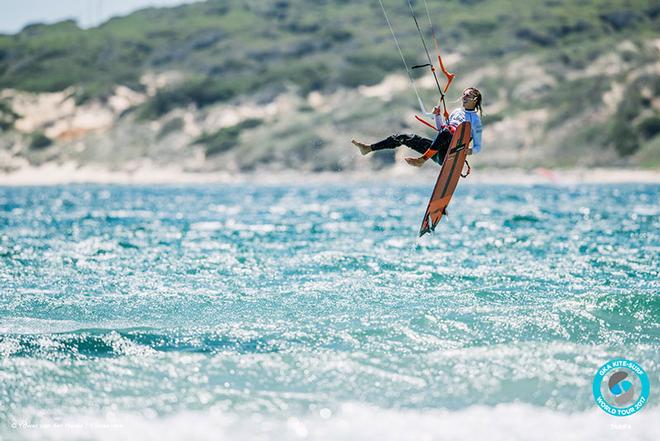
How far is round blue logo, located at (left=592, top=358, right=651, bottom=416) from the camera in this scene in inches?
261

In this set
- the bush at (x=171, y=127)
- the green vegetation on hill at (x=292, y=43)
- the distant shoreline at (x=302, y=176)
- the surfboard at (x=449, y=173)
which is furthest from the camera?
the green vegetation on hill at (x=292, y=43)

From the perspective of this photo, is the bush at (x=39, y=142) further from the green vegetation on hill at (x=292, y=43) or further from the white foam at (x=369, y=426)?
the white foam at (x=369, y=426)

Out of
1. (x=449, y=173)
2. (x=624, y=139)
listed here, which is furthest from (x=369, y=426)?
(x=624, y=139)

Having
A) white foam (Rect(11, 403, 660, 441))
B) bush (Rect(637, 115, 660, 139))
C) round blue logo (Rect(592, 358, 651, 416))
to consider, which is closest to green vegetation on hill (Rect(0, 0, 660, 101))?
bush (Rect(637, 115, 660, 139))

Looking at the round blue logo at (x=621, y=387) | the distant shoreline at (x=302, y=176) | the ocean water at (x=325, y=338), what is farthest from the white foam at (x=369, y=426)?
the distant shoreline at (x=302, y=176)

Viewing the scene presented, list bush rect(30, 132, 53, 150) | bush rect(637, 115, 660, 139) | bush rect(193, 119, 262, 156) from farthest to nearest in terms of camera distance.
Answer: bush rect(30, 132, 53, 150), bush rect(193, 119, 262, 156), bush rect(637, 115, 660, 139)

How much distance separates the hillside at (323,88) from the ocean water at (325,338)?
4692 centimetres

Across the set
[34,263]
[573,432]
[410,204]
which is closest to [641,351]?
[573,432]

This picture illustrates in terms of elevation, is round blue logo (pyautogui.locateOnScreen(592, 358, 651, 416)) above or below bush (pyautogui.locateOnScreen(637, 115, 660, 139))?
above

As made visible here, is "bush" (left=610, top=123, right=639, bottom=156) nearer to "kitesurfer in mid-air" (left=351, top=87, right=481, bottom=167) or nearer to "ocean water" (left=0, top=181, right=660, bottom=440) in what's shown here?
"ocean water" (left=0, top=181, right=660, bottom=440)

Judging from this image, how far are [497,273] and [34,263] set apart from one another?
8.21 m

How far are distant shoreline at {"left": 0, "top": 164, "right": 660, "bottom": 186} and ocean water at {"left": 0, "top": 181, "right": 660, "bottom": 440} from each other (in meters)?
39.8

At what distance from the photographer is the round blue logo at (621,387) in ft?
21.8

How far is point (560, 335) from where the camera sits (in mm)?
8789
